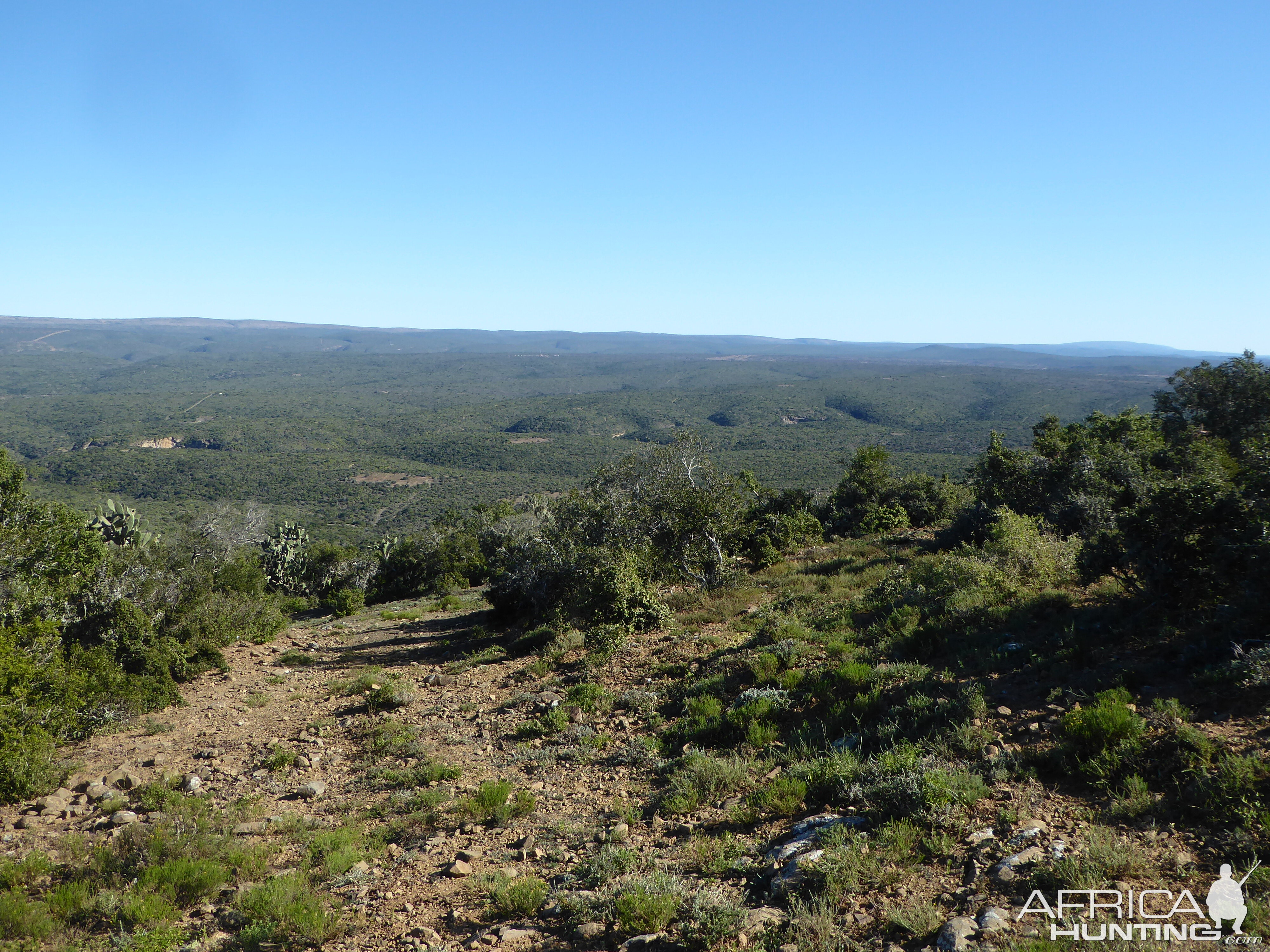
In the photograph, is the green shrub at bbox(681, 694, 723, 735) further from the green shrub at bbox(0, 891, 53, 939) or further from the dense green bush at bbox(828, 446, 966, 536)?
the dense green bush at bbox(828, 446, 966, 536)

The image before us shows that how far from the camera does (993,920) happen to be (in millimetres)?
4145

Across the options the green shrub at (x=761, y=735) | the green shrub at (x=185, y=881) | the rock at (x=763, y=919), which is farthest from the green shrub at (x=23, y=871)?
the green shrub at (x=761, y=735)

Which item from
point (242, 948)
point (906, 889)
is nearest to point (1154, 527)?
point (906, 889)

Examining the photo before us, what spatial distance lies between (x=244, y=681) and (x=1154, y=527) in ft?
53.2

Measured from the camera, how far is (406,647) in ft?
54.1

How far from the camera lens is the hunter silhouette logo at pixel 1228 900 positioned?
3.79m

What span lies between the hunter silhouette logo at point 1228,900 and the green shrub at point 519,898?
4.52 meters

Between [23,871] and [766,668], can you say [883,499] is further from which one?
[23,871]

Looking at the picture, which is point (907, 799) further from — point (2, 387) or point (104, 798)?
point (2, 387)

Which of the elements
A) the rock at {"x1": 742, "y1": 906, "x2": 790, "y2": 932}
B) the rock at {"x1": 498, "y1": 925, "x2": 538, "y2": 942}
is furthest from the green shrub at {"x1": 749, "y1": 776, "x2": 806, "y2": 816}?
the rock at {"x1": 498, "y1": 925, "x2": 538, "y2": 942}

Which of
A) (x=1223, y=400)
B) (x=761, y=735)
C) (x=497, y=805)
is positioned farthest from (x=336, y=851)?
(x=1223, y=400)

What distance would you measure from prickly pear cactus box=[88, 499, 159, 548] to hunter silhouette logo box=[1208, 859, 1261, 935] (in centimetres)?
2213

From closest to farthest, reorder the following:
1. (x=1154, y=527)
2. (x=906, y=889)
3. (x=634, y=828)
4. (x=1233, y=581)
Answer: (x=906, y=889), (x=634, y=828), (x=1233, y=581), (x=1154, y=527)

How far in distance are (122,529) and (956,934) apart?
2396cm
